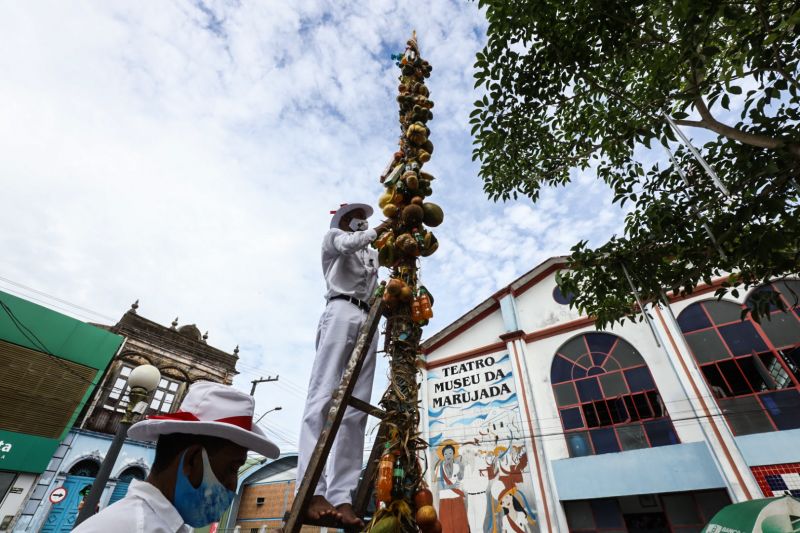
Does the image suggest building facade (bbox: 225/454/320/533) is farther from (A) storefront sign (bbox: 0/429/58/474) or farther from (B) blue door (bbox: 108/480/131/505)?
(A) storefront sign (bbox: 0/429/58/474)

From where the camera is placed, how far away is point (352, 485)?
2.51m

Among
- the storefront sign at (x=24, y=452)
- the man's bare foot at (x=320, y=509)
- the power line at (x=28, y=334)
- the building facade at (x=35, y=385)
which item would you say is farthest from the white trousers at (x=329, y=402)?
the power line at (x=28, y=334)

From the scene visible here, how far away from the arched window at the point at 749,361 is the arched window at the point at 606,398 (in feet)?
4.80

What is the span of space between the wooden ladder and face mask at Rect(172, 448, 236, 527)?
381mm

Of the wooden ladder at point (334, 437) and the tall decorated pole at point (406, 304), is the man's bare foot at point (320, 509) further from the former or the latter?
the tall decorated pole at point (406, 304)

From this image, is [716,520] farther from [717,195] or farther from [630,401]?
[717,195]

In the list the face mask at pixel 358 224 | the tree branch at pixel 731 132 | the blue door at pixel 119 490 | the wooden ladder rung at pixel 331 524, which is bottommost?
the wooden ladder rung at pixel 331 524

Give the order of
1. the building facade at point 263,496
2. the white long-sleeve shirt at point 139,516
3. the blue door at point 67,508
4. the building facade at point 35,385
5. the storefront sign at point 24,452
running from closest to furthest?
the white long-sleeve shirt at point 139,516 < the storefront sign at point 24,452 < the building facade at point 35,385 < the blue door at point 67,508 < the building facade at point 263,496

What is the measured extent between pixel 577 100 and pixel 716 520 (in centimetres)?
819

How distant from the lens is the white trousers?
2.46 meters

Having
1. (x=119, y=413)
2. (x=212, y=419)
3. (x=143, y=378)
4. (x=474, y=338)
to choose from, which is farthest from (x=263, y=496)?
(x=212, y=419)

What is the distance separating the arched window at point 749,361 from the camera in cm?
873

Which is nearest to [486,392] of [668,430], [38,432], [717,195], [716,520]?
[668,430]

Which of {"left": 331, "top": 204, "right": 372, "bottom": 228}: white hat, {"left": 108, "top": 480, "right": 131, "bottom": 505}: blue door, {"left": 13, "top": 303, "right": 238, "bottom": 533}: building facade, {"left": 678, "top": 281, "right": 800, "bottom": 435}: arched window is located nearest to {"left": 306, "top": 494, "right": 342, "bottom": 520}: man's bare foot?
{"left": 331, "top": 204, "right": 372, "bottom": 228}: white hat
